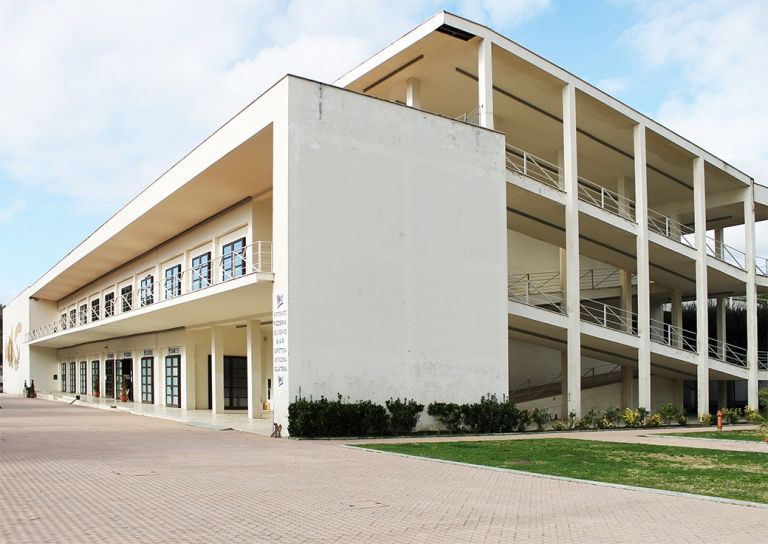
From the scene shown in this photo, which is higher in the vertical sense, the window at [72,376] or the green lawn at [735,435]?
the green lawn at [735,435]

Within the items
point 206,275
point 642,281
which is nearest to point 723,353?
point 642,281

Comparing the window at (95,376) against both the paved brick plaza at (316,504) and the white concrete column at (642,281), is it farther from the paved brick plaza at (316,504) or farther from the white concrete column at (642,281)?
the paved brick plaza at (316,504)

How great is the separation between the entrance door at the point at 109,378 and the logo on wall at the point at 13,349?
1718 centimetres

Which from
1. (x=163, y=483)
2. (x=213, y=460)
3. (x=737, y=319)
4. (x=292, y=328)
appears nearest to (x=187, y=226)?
(x=292, y=328)

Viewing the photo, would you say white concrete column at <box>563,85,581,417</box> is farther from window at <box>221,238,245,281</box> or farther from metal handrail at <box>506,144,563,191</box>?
window at <box>221,238,245,281</box>

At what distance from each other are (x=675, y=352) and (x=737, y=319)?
14834 millimetres

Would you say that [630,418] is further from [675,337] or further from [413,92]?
[413,92]

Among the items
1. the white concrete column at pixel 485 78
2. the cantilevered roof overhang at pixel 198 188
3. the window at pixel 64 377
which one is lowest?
the window at pixel 64 377

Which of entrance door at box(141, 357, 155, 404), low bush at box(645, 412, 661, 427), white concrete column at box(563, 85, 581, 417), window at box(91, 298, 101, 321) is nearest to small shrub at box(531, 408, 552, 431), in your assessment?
white concrete column at box(563, 85, 581, 417)

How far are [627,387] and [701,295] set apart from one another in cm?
452

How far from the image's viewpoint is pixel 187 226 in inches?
1140

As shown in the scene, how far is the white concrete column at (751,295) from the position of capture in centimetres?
3006

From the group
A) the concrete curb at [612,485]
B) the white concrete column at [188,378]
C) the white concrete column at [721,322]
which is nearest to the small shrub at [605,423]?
the concrete curb at [612,485]

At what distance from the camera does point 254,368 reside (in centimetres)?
2412
